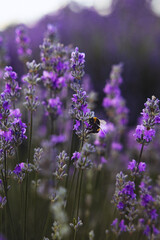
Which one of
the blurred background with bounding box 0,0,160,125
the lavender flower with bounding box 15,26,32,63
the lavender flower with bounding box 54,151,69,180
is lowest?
the lavender flower with bounding box 54,151,69,180

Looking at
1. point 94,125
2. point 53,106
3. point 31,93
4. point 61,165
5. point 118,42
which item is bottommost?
point 61,165

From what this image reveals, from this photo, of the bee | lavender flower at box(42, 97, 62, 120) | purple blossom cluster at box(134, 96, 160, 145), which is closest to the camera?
purple blossom cluster at box(134, 96, 160, 145)

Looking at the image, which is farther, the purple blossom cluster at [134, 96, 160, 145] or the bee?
the bee

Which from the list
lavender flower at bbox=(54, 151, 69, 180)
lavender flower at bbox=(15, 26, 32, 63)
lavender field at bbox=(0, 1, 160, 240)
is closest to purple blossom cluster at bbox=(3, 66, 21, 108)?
lavender field at bbox=(0, 1, 160, 240)

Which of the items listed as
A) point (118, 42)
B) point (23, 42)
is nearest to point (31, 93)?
point (23, 42)

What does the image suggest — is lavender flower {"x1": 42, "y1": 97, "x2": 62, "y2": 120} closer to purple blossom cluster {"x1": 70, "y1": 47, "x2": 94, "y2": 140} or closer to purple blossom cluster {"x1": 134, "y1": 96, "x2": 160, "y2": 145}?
purple blossom cluster {"x1": 70, "y1": 47, "x2": 94, "y2": 140}

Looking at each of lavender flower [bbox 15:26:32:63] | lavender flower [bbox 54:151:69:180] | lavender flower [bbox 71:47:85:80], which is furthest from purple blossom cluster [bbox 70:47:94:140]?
lavender flower [bbox 15:26:32:63]

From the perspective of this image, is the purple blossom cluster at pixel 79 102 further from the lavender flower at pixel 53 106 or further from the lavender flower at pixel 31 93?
the lavender flower at pixel 53 106

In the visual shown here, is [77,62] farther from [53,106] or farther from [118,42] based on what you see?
[118,42]

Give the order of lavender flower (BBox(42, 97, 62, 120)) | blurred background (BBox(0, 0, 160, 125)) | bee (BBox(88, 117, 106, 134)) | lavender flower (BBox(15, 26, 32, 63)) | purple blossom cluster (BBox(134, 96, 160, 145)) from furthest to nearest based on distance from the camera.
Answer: blurred background (BBox(0, 0, 160, 125)), lavender flower (BBox(15, 26, 32, 63)), lavender flower (BBox(42, 97, 62, 120)), bee (BBox(88, 117, 106, 134)), purple blossom cluster (BBox(134, 96, 160, 145))

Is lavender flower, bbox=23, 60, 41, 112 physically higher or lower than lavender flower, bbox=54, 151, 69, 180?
higher
